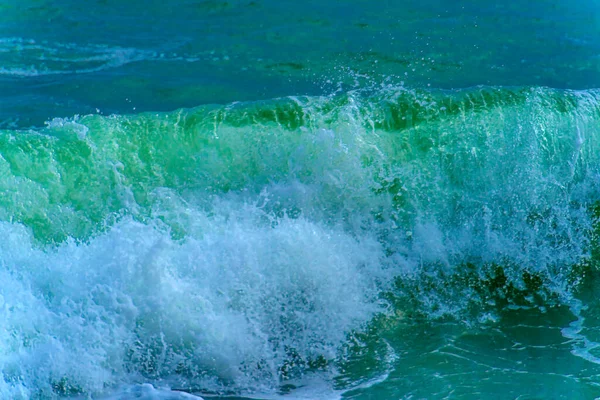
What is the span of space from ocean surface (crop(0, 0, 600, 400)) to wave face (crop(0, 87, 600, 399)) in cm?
2

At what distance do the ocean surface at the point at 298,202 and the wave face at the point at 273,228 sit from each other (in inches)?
0.7

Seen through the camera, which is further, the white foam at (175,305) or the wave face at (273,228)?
the wave face at (273,228)

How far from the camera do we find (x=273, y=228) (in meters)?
5.38

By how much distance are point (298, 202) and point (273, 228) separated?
562mm

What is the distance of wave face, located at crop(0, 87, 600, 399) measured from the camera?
4.70 meters

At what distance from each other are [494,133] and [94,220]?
3.50 metres

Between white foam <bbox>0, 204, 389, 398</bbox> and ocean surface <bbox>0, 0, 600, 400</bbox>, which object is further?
ocean surface <bbox>0, 0, 600, 400</bbox>

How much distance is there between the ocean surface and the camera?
15.3 ft

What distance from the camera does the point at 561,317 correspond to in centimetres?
546

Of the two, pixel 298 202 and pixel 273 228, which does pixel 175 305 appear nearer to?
pixel 273 228

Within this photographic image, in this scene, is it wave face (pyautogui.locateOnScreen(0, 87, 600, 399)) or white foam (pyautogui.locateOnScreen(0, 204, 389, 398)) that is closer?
white foam (pyautogui.locateOnScreen(0, 204, 389, 398))

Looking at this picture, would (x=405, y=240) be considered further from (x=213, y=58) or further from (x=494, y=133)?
(x=213, y=58)

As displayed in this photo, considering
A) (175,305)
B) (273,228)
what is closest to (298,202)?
(273,228)

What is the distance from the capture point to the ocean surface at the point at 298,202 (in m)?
4.68
